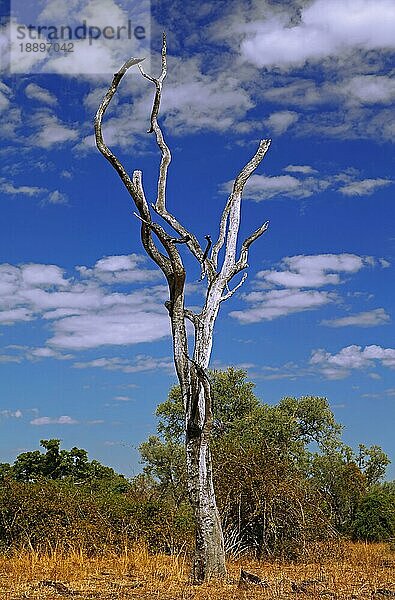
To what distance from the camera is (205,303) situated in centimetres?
1129

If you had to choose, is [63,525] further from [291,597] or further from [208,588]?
[291,597]

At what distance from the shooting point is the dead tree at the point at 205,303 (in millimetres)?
10234

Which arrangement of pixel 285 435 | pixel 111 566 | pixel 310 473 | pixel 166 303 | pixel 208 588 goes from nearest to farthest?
pixel 208 588
pixel 166 303
pixel 111 566
pixel 310 473
pixel 285 435

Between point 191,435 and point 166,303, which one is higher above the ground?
point 166,303

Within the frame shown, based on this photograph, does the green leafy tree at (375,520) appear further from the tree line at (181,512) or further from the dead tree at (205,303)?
the dead tree at (205,303)

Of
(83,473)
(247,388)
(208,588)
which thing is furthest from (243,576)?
(247,388)

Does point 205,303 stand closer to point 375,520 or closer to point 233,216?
point 233,216

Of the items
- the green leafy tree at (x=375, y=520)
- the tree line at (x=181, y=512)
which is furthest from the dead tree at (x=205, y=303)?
the green leafy tree at (x=375, y=520)

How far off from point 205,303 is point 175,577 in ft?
12.6

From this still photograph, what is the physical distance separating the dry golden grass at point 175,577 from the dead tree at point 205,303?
0.76 meters

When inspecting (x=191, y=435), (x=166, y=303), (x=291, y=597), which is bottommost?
(x=291, y=597)

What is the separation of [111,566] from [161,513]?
2.62 meters

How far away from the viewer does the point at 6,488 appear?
46.3 feet

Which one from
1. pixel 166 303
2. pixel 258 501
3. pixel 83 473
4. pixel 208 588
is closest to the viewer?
pixel 208 588
